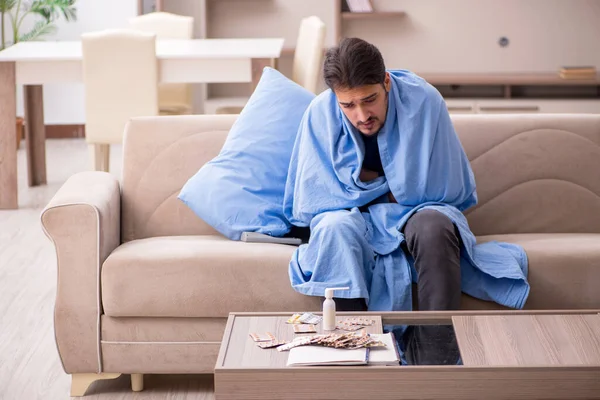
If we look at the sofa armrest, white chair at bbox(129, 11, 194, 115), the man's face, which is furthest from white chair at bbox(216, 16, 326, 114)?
the sofa armrest

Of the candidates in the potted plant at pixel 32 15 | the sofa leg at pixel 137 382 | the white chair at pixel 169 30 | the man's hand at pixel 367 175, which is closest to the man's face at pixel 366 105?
the man's hand at pixel 367 175

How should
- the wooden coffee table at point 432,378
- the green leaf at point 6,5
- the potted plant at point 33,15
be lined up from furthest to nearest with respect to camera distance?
1. the potted plant at point 33,15
2. the green leaf at point 6,5
3. the wooden coffee table at point 432,378

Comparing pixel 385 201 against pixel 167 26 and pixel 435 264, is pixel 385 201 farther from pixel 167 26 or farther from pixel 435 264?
pixel 167 26

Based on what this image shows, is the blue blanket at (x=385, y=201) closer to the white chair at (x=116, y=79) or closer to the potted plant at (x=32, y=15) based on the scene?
the white chair at (x=116, y=79)

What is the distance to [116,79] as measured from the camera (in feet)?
15.5

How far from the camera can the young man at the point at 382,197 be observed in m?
2.45

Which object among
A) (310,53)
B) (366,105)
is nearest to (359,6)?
(310,53)

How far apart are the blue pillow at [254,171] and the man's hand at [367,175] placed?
0.89 feet

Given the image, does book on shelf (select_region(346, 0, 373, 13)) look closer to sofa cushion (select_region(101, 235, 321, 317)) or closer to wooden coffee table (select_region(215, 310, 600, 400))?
sofa cushion (select_region(101, 235, 321, 317))

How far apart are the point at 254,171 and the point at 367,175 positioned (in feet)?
1.20

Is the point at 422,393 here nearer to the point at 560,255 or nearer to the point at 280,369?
the point at 280,369

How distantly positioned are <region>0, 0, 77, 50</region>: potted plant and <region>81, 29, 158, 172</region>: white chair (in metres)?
2.02

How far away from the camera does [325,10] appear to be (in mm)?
6477

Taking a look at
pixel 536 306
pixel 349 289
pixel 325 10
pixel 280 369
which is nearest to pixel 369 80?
pixel 349 289
